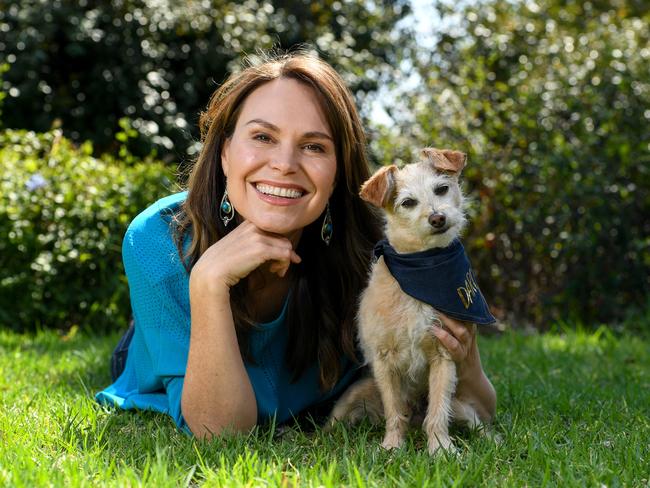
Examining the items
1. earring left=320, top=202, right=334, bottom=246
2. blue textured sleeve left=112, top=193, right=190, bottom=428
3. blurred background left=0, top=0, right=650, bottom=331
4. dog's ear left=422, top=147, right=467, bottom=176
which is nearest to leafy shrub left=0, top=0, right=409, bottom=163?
blurred background left=0, top=0, right=650, bottom=331

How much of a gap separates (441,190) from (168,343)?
1.36m

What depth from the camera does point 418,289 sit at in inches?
114

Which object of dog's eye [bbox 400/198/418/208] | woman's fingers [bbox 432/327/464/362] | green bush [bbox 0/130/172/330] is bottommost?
green bush [bbox 0/130/172/330]

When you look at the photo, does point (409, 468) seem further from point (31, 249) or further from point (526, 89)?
point (526, 89)

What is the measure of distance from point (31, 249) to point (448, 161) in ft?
13.3

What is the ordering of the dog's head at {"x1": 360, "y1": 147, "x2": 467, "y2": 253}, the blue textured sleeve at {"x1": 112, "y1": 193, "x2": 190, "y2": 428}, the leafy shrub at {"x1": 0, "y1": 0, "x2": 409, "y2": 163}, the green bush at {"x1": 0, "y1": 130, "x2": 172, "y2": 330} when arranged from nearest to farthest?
1. the dog's head at {"x1": 360, "y1": 147, "x2": 467, "y2": 253}
2. the blue textured sleeve at {"x1": 112, "y1": 193, "x2": 190, "y2": 428}
3. the green bush at {"x1": 0, "y1": 130, "x2": 172, "y2": 330}
4. the leafy shrub at {"x1": 0, "y1": 0, "x2": 409, "y2": 163}

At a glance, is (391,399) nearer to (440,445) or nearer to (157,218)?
(440,445)

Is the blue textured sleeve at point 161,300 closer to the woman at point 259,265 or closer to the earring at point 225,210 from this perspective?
the woman at point 259,265

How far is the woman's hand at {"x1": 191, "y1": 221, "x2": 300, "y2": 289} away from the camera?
2.96 metres

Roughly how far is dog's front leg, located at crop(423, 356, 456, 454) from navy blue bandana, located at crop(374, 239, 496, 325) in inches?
8.5

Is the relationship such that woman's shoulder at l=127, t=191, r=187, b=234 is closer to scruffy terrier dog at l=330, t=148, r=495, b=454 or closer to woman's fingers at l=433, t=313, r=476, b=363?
scruffy terrier dog at l=330, t=148, r=495, b=454

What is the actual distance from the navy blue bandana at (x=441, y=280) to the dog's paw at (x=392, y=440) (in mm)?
539

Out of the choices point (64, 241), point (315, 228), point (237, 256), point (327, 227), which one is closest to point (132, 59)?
point (64, 241)

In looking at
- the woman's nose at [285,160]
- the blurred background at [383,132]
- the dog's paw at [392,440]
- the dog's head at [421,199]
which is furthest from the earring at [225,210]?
the blurred background at [383,132]
